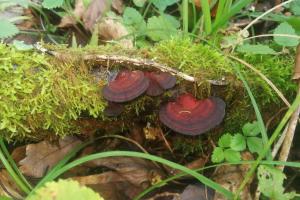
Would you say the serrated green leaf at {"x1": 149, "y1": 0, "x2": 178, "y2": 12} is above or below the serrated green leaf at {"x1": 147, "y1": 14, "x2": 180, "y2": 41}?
above

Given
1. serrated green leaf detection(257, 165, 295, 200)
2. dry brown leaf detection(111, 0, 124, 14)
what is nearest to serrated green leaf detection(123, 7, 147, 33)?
dry brown leaf detection(111, 0, 124, 14)

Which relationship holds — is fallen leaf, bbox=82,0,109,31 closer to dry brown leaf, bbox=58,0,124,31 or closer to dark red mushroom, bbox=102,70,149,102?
dry brown leaf, bbox=58,0,124,31

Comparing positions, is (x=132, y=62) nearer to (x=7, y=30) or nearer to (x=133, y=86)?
(x=133, y=86)

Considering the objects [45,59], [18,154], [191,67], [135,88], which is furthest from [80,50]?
[18,154]

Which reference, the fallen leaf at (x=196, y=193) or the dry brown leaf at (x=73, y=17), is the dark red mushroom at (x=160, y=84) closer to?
the fallen leaf at (x=196, y=193)

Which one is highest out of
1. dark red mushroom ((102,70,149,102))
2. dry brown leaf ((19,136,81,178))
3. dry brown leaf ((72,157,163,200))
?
dark red mushroom ((102,70,149,102))

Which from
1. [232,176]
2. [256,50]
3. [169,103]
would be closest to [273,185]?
[232,176]

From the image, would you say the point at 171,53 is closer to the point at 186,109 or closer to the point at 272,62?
the point at 186,109
